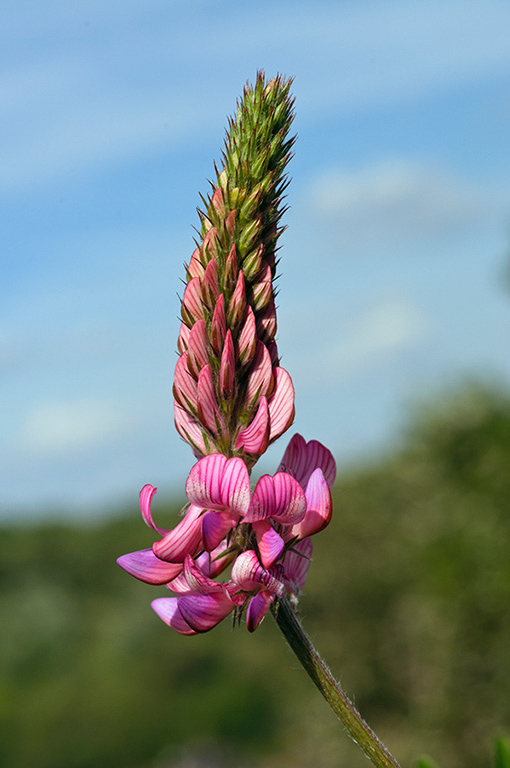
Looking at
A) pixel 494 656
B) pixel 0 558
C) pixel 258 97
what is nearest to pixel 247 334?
pixel 258 97

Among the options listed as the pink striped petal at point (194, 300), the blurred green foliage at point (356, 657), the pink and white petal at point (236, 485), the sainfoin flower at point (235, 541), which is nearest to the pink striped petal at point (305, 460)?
the sainfoin flower at point (235, 541)

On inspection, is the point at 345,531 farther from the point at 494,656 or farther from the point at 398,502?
the point at 494,656

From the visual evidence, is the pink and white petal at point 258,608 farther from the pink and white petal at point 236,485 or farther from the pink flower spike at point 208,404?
the pink flower spike at point 208,404

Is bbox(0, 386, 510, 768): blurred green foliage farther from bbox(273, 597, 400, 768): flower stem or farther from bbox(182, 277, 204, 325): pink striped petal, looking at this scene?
bbox(182, 277, 204, 325): pink striped petal

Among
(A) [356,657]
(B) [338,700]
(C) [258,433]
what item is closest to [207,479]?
(C) [258,433]

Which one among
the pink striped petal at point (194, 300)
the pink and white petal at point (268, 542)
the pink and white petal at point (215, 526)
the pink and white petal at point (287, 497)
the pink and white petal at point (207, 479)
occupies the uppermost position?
the pink striped petal at point (194, 300)

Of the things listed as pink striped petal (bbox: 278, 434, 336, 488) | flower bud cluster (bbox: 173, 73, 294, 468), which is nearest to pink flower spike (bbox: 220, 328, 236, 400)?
flower bud cluster (bbox: 173, 73, 294, 468)
